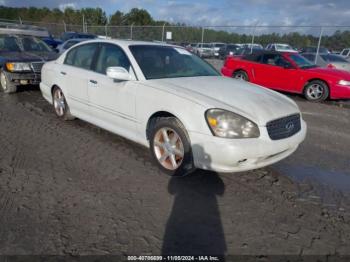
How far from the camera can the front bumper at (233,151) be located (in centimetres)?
306

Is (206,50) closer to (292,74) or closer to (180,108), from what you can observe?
(292,74)

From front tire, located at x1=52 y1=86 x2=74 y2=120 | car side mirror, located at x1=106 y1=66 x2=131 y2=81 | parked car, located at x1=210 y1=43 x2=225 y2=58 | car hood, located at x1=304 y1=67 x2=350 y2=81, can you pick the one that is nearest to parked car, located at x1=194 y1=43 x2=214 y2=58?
parked car, located at x1=210 y1=43 x2=225 y2=58

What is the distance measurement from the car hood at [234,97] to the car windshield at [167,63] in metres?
0.24

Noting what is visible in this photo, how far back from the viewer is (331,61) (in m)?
13.0

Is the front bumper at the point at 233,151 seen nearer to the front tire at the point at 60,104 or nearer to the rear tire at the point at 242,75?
the front tire at the point at 60,104

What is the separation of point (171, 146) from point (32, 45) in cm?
757

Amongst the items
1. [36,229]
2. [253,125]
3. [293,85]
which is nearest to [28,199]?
[36,229]

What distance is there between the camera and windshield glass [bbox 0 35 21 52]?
8.52m

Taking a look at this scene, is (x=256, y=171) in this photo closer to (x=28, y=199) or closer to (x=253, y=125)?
(x=253, y=125)

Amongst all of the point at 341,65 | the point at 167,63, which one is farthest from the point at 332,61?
the point at 167,63

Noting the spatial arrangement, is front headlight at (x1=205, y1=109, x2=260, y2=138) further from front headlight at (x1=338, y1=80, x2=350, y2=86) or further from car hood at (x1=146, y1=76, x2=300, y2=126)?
front headlight at (x1=338, y1=80, x2=350, y2=86)

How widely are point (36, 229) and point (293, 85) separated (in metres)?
9.01

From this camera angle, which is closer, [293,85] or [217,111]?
[217,111]

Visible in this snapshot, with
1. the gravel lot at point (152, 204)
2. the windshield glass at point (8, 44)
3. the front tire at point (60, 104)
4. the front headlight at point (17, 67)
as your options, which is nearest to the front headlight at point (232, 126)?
the gravel lot at point (152, 204)
